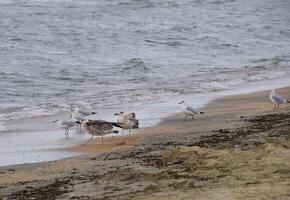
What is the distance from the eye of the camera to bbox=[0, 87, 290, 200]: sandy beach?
21.5 feet

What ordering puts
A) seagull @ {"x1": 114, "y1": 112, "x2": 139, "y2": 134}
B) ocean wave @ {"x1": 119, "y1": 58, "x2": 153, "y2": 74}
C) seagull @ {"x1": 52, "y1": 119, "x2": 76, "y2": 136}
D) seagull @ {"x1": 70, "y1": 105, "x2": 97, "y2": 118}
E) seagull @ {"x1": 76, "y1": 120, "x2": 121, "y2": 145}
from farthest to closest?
ocean wave @ {"x1": 119, "y1": 58, "x2": 153, "y2": 74}
seagull @ {"x1": 70, "y1": 105, "x2": 97, "y2": 118}
seagull @ {"x1": 52, "y1": 119, "x2": 76, "y2": 136}
seagull @ {"x1": 114, "y1": 112, "x2": 139, "y2": 134}
seagull @ {"x1": 76, "y1": 120, "x2": 121, "y2": 145}

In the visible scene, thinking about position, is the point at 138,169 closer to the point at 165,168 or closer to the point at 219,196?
the point at 165,168

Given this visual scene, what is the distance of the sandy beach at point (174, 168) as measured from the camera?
6.56 metres

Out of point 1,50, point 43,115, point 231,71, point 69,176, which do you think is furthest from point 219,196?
point 1,50

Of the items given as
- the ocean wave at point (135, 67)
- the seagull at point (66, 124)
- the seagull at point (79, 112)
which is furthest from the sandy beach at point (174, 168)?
the ocean wave at point (135, 67)

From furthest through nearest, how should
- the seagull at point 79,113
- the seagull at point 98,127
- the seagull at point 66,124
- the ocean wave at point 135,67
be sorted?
the ocean wave at point 135,67 < the seagull at point 79,113 < the seagull at point 66,124 < the seagull at point 98,127

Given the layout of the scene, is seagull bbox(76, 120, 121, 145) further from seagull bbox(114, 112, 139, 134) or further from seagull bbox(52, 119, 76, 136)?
seagull bbox(52, 119, 76, 136)

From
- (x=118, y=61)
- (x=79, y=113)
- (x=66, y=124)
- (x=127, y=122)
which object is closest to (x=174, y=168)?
(x=127, y=122)

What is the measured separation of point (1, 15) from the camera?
4116 centimetres

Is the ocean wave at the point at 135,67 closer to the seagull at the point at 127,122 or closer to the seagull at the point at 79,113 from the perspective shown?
the seagull at the point at 79,113

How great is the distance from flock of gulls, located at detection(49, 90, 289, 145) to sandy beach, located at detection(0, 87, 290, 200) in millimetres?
210

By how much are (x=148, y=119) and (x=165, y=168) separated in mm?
5729

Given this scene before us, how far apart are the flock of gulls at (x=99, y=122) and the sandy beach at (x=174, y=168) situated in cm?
21

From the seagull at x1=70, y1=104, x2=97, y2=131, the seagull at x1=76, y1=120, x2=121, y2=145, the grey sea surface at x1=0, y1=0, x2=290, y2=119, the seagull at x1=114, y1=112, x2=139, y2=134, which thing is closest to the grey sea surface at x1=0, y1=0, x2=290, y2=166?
the grey sea surface at x1=0, y1=0, x2=290, y2=119
